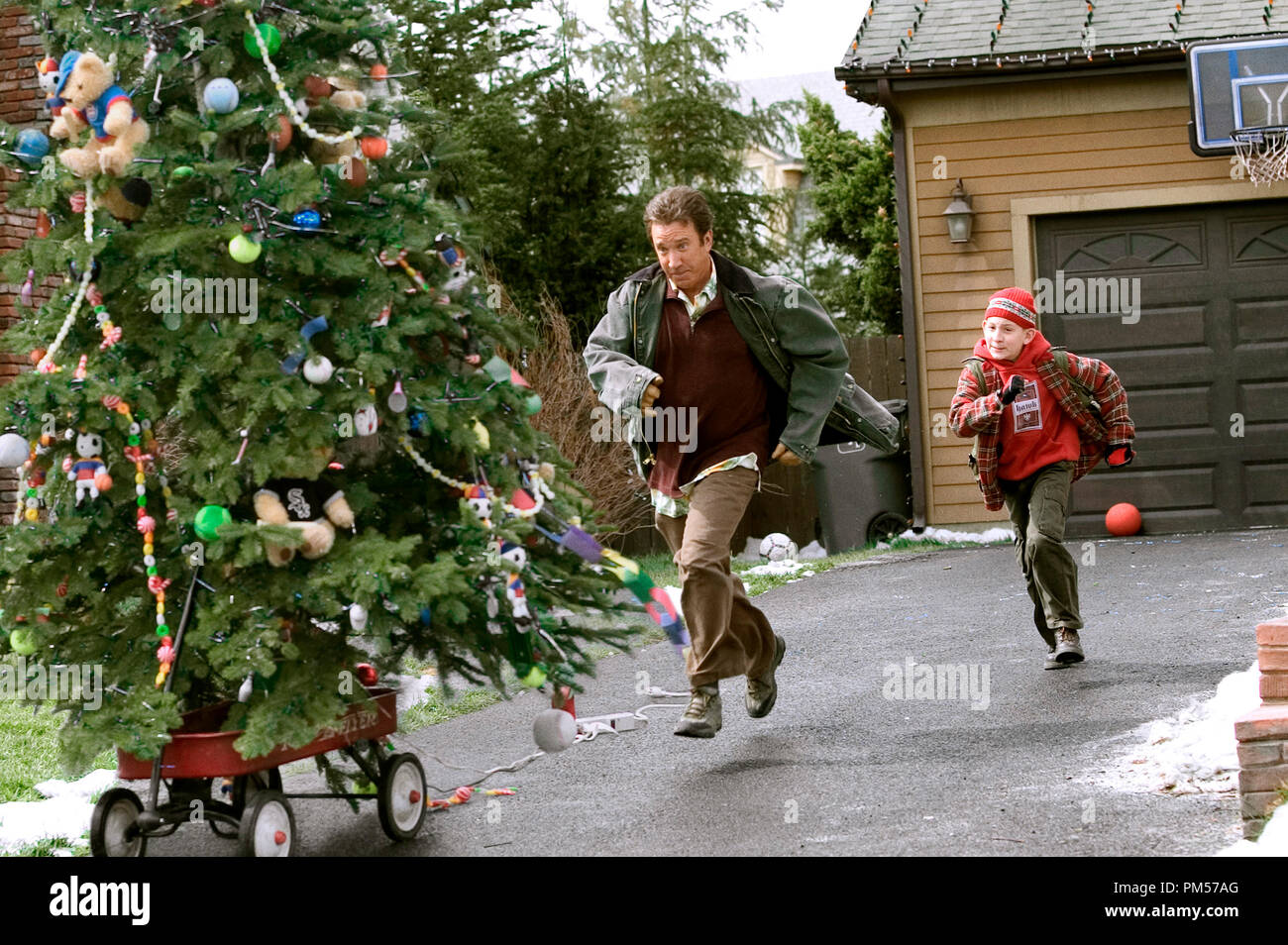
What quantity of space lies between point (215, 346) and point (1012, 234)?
10654 mm

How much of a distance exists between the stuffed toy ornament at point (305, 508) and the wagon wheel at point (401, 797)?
87cm

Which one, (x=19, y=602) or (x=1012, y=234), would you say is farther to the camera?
(x=1012, y=234)

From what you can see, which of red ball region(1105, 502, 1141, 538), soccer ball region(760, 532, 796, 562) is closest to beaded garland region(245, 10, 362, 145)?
red ball region(1105, 502, 1141, 538)

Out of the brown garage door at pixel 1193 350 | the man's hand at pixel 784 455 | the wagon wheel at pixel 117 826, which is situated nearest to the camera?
the wagon wheel at pixel 117 826

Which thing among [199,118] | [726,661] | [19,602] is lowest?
[726,661]

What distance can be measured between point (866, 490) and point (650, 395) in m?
8.82

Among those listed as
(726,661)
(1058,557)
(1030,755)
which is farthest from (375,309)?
(1058,557)

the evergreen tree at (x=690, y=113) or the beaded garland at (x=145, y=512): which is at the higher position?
the evergreen tree at (x=690, y=113)

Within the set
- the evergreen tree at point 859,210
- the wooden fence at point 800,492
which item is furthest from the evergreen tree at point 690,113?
the wooden fence at point 800,492

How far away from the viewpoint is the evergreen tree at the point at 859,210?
21969mm

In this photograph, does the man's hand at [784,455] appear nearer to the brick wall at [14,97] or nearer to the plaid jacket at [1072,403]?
the plaid jacket at [1072,403]

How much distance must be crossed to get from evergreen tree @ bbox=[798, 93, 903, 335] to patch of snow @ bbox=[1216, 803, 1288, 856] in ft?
57.9

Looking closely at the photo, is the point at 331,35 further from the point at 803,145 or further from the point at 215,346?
the point at 803,145

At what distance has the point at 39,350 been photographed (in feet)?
15.5
